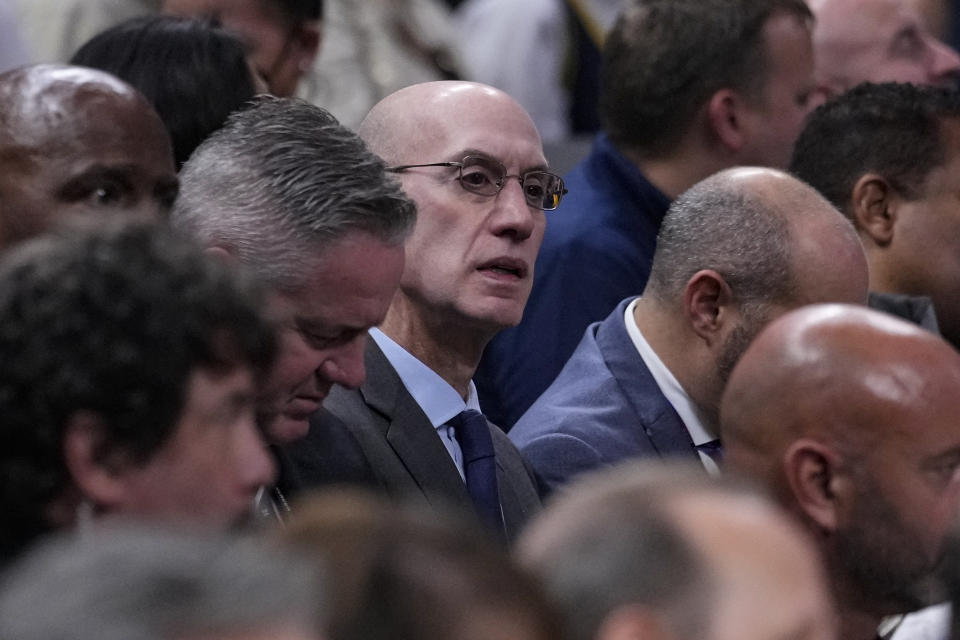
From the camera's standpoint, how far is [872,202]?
171 inches

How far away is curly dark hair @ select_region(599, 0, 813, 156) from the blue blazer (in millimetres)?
1019

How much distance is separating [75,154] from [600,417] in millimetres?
1248

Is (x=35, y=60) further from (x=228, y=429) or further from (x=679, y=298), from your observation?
(x=228, y=429)

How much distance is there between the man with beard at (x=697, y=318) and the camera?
3453 millimetres

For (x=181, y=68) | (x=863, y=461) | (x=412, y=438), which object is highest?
Result: (x=181, y=68)

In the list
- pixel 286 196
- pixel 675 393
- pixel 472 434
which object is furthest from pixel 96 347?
pixel 675 393

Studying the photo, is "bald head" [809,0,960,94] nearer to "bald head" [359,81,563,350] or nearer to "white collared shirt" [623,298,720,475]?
"white collared shirt" [623,298,720,475]

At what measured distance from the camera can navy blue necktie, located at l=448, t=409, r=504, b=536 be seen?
3.03 meters

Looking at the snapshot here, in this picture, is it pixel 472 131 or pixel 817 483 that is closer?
pixel 817 483

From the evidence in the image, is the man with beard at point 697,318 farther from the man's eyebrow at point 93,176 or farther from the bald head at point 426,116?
the man's eyebrow at point 93,176

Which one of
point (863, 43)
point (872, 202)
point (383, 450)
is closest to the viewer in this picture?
point (383, 450)

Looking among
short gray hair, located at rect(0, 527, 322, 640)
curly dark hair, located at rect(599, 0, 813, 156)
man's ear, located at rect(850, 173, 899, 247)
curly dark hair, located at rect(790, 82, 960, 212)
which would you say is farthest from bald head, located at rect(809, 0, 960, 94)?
short gray hair, located at rect(0, 527, 322, 640)

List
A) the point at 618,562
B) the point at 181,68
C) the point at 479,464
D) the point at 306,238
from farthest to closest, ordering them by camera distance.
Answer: the point at 181,68 < the point at 479,464 < the point at 306,238 < the point at 618,562

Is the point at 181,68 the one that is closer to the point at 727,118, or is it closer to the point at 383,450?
the point at 383,450
